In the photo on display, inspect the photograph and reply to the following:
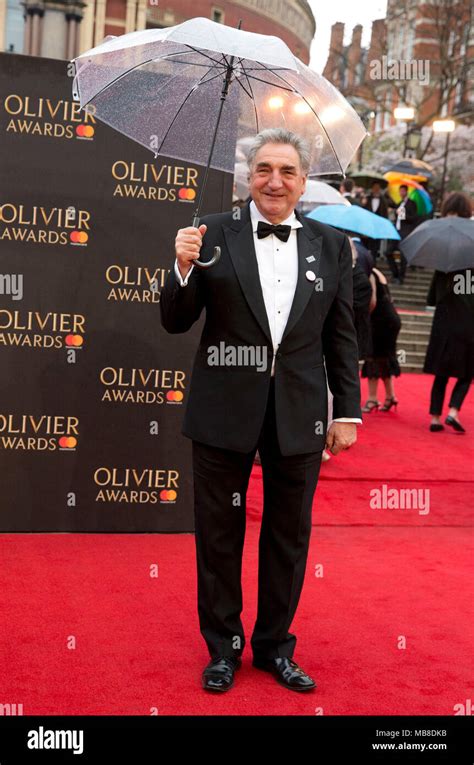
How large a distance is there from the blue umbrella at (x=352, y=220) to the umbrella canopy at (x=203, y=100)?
15.5 feet

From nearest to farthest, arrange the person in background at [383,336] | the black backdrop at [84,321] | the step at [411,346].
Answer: the black backdrop at [84,321], the person in background at [383,336], the step at [411,346]

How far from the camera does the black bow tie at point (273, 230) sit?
3.97 meters

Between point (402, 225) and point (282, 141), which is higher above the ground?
point (402, 225)

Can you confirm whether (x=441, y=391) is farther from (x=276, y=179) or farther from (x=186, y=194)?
(x=276, y=179)

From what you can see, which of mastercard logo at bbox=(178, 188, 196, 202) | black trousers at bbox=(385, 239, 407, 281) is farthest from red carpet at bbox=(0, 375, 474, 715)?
black trousers at bbox=(385, 239, 407, 281)

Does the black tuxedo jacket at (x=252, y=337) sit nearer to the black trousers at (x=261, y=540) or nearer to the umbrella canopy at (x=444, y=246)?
the black trousers at (x=261, y=540)

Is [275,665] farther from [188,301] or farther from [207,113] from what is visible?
[207,113]

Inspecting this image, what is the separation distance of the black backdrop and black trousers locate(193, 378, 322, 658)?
204 cm

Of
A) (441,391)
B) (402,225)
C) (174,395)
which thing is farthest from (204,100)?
(402,225)

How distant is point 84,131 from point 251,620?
2869 mm

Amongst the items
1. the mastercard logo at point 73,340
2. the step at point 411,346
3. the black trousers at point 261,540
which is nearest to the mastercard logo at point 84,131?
the mastercard logo at point 73,340

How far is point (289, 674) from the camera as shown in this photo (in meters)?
4.03

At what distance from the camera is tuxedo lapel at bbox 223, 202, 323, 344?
392 cm

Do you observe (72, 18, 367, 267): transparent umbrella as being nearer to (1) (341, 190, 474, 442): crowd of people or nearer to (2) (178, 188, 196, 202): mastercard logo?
(2) (178, 188, 196, 202): mastercard logo
